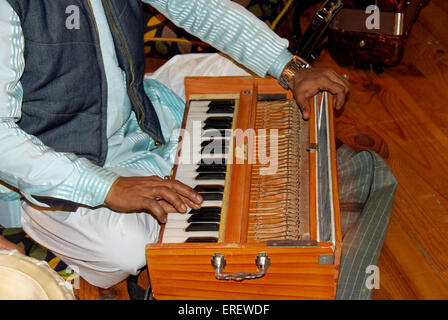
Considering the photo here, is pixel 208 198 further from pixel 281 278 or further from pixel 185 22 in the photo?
pixel 185 22

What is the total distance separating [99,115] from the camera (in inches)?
72.0

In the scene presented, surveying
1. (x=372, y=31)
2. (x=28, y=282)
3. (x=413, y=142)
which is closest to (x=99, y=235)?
(x=28, y=282)

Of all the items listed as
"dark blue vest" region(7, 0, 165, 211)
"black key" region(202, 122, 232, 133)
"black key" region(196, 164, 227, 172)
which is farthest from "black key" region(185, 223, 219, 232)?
"black key" region(202, 122, 232, 133)

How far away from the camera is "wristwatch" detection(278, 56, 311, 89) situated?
2.06 meters

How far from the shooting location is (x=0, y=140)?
1.53 meters

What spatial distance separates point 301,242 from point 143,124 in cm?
78

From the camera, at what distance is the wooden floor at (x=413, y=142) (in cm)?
224

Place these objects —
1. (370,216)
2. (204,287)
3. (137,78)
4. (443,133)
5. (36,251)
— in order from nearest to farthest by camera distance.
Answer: (204,287), (137,78), (36,251), (370,216), (443,133)

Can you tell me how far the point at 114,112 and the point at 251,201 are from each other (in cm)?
56

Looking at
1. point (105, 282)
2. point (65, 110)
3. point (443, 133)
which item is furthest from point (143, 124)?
point (443, 133)

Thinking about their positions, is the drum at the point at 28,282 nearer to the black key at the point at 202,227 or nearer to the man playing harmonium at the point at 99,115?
the man playing harmonium at the point at 99,115

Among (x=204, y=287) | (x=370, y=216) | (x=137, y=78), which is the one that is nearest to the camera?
(x=204, y=287)

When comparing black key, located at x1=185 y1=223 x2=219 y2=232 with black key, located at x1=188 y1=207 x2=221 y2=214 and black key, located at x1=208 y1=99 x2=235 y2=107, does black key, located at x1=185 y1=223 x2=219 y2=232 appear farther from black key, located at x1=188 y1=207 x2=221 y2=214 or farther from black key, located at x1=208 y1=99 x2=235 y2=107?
black key, located at x1=208 y1=99 x2=235 y2=107

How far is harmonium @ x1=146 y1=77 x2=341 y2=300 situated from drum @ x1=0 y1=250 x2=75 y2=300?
1.82ft
